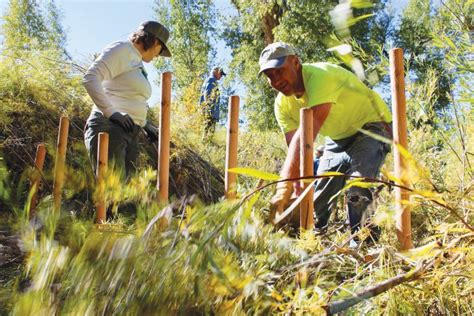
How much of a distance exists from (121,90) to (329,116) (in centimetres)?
111

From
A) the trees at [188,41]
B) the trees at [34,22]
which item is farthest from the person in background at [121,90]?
the trees at [34,22]

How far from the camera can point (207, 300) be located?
1.58 ft

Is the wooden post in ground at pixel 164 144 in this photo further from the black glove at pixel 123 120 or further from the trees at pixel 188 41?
the trees at pixel 188 41

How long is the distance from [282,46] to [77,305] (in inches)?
70.5

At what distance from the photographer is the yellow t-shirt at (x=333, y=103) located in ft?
6.30

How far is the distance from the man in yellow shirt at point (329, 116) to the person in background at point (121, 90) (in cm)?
69

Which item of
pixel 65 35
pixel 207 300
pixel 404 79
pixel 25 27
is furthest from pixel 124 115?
pixel 65 35

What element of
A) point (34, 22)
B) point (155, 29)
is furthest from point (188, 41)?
point (155, 29)

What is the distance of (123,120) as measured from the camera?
85.2 inches

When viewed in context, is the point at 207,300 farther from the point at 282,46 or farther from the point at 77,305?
the point at 282,46

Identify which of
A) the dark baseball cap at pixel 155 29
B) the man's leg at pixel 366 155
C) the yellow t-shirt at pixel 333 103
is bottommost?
the man's leg at pixel 366 155

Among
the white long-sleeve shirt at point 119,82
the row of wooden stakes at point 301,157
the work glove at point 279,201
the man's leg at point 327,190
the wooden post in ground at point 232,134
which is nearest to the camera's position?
the row of wooden stakes at point 301,157

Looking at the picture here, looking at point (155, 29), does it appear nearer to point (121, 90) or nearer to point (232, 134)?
point (121, 90)

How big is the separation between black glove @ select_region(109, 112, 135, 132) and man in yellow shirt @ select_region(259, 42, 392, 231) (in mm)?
727
